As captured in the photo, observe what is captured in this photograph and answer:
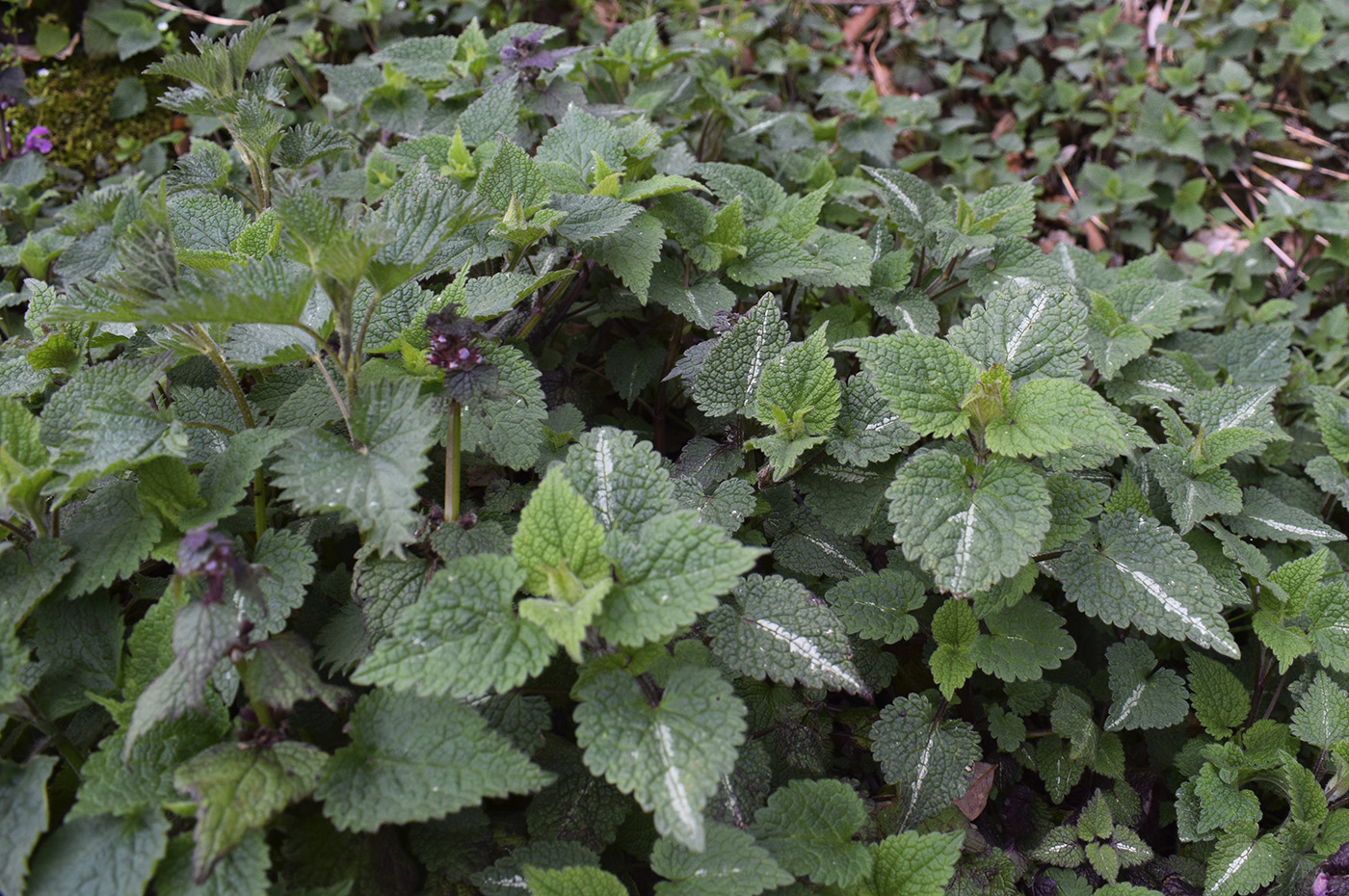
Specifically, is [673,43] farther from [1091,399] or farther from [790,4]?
[1091,399]

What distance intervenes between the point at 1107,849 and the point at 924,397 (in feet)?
4.34

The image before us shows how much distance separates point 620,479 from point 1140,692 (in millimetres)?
1644

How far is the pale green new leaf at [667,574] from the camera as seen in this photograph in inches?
60.9

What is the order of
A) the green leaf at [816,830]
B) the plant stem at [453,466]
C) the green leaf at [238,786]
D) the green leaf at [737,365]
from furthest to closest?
the green leaf at [737,365], the plant stem at [453,466], the green leaf at [816,830], the green leaf at [238,786]

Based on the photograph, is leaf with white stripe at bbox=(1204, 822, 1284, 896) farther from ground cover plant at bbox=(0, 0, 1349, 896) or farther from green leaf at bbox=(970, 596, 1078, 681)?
green leaf at bbox=(970, 596, 1078, 681)

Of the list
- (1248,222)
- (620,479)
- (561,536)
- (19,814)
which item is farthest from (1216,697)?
(1248,222)

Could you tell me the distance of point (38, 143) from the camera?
3.76 metres

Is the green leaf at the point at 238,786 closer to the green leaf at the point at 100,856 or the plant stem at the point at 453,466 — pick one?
the green leaf at the point at 100,856

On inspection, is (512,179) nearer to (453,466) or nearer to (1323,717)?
(453,466)

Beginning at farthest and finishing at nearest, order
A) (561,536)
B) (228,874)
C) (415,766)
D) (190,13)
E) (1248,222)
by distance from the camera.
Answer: (1248,222) → (190,13) → (561,536) → (415,766) → (228,874)

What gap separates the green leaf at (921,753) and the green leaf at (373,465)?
1.37 m

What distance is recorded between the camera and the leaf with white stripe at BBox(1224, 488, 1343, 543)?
2.46 meters

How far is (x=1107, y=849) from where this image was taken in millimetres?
2148

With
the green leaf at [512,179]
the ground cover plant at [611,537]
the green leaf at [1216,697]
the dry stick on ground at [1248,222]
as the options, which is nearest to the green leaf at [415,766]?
the ground cover plant at [611,537]
